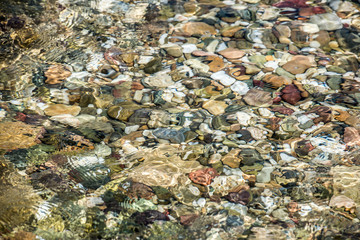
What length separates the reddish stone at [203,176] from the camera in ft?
9.96

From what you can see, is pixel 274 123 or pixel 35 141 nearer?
pixel 35 141

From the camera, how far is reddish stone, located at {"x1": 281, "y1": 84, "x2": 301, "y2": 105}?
12.8 feet

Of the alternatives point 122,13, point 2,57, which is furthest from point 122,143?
point 122,13

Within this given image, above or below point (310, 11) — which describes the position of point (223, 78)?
below

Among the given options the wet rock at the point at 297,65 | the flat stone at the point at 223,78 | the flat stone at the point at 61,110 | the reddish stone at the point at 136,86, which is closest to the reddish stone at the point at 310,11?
the wet rock at the point at 297,65

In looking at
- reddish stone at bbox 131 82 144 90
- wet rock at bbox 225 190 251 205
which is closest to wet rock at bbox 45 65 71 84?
reddish stone at bbox 131 82 144 90

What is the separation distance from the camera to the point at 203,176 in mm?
3078

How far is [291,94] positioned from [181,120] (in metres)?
1.25

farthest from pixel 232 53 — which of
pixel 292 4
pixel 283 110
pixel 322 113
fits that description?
pixel 292 4

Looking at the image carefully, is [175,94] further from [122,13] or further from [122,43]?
[122,13]

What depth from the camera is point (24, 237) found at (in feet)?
8.02

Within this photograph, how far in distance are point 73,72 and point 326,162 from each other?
2914mm

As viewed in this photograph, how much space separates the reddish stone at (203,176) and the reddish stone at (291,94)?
4.35ft

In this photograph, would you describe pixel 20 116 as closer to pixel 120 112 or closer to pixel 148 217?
pixel 120 112
